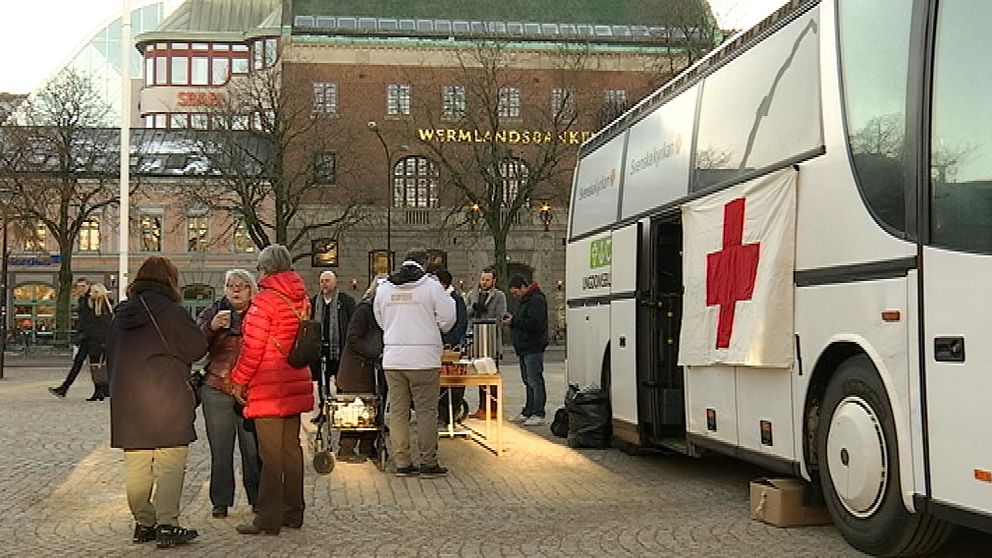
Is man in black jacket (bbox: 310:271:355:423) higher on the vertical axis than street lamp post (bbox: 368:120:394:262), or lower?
lower

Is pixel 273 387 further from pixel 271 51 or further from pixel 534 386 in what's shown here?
pixel 271 51

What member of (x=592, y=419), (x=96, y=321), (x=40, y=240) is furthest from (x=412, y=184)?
(x=592, y=419)

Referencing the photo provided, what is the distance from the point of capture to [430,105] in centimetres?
6209

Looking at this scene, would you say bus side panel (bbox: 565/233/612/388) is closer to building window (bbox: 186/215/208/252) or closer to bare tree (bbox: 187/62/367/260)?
bare tree (bbox: 187/62/367/260)

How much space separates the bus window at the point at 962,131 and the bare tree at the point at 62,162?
147 ft

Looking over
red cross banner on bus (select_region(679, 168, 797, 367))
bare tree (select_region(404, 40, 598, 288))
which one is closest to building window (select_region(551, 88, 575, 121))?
bare tree (select_region(404, 40, 598, 288))

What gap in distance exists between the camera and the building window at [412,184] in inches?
2648

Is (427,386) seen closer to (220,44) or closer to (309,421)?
(309,421)

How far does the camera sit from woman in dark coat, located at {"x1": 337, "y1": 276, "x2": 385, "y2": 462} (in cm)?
1299

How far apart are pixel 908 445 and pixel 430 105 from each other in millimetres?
55983

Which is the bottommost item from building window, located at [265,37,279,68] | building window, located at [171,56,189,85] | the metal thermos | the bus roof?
the metal thermos

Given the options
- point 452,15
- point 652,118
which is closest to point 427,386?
point 652,118

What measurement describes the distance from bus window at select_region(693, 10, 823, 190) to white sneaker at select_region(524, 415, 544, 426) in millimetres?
7373

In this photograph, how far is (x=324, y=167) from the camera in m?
60.2
